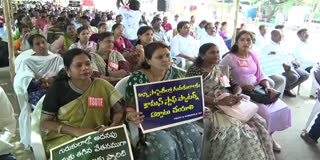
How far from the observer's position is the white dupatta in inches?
107

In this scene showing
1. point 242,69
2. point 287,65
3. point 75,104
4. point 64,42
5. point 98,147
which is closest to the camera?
point 98,147

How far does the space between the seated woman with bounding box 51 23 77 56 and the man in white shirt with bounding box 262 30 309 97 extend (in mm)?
3919

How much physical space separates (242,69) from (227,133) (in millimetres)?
1150

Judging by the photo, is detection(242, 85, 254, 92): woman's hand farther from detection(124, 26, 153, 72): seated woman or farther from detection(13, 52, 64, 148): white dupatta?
detection(13, 52, 64, 148): white dupatta

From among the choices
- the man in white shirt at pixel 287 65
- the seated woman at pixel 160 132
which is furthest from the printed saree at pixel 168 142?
the man in white shirt at pixel 287 65

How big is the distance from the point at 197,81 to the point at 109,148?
0.92 meters

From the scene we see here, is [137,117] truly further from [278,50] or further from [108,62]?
[278,50]

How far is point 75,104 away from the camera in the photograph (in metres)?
1.94

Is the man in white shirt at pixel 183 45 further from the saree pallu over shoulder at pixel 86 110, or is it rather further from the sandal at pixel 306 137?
the saree pallu over shoulder at pixel 86 110

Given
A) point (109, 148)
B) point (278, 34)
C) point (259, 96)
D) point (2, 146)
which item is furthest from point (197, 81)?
point (278, 34)

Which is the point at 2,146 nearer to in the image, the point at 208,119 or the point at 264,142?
the point at 208,119

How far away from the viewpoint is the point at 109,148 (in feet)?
5.50

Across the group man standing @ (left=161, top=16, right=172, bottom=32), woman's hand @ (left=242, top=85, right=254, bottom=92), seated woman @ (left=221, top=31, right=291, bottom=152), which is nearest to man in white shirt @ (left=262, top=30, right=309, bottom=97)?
seated woman @ (left=221, top=31, right=291, bottom=152)

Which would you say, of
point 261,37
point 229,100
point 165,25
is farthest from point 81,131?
point 165,25
